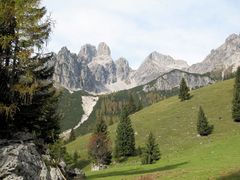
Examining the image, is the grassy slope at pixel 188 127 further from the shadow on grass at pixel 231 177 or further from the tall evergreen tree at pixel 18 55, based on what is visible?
the tall evergreen tree at pixel 18 55

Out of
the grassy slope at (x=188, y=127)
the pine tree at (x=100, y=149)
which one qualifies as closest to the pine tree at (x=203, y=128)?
the grassy slope at (x=188, y=127)

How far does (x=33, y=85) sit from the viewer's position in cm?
2945

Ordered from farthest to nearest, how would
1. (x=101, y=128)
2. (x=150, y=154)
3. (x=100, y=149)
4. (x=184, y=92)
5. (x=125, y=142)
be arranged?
1. (x=184, y=92)
2. (x=101, y=128)
3. (x=125, y=142)
4. (x=100, y=149)
5. (x=150, y=154)

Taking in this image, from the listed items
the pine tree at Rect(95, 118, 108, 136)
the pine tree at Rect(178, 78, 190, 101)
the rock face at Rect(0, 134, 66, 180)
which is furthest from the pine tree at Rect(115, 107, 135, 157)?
the rock face at Rect(0, 134, 66, 180)

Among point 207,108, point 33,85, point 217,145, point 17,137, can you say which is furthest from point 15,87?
point 207,108

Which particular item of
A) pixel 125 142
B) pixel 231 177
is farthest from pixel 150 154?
pixel 231 177

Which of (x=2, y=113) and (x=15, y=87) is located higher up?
(x=15, y=87)

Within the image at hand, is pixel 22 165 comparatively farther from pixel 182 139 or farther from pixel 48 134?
pixel 182 139

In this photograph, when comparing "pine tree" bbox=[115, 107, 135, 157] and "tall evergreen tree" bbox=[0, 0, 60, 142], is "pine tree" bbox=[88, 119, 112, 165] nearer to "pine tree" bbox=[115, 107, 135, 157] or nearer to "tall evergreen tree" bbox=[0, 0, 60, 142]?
"pine tree" bbox=[115, 107, 135, 157]

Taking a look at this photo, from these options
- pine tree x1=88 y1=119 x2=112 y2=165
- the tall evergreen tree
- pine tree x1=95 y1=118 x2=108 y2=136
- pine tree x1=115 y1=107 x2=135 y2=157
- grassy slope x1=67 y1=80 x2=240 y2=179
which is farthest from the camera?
pine tree x1=95 y1=118 x2=108 y2=136

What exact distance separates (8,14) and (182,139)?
7643 centimetres

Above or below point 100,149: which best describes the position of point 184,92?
above

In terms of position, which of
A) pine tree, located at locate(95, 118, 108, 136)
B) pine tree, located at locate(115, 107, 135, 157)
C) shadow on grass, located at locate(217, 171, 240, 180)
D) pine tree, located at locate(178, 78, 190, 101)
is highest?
pine tree, located at locate(178, 78, 190, 101)

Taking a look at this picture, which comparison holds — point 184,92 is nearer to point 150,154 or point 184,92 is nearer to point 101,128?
point 101,128
